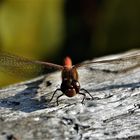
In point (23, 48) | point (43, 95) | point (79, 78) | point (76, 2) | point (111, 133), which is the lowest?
point (111, 133)

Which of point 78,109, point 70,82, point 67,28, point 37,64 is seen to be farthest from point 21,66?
point 67,28

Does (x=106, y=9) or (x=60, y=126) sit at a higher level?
(x=106, y=9)

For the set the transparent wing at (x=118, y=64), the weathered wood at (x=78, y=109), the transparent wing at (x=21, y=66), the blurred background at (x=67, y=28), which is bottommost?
the weathered wood at (x=78, y=109)

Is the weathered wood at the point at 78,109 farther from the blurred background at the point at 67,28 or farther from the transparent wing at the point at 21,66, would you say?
the blurred background at the point at 67,28

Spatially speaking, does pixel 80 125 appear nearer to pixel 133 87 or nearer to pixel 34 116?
pixel 34 116

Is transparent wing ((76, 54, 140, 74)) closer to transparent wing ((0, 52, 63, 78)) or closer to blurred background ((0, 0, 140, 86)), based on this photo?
transparent wing ((0, 52, 63, 78))

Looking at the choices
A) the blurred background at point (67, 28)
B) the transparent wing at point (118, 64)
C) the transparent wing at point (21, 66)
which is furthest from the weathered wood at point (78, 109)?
the blurred background at point (67, 28)

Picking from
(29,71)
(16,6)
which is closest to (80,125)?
(29,71)
